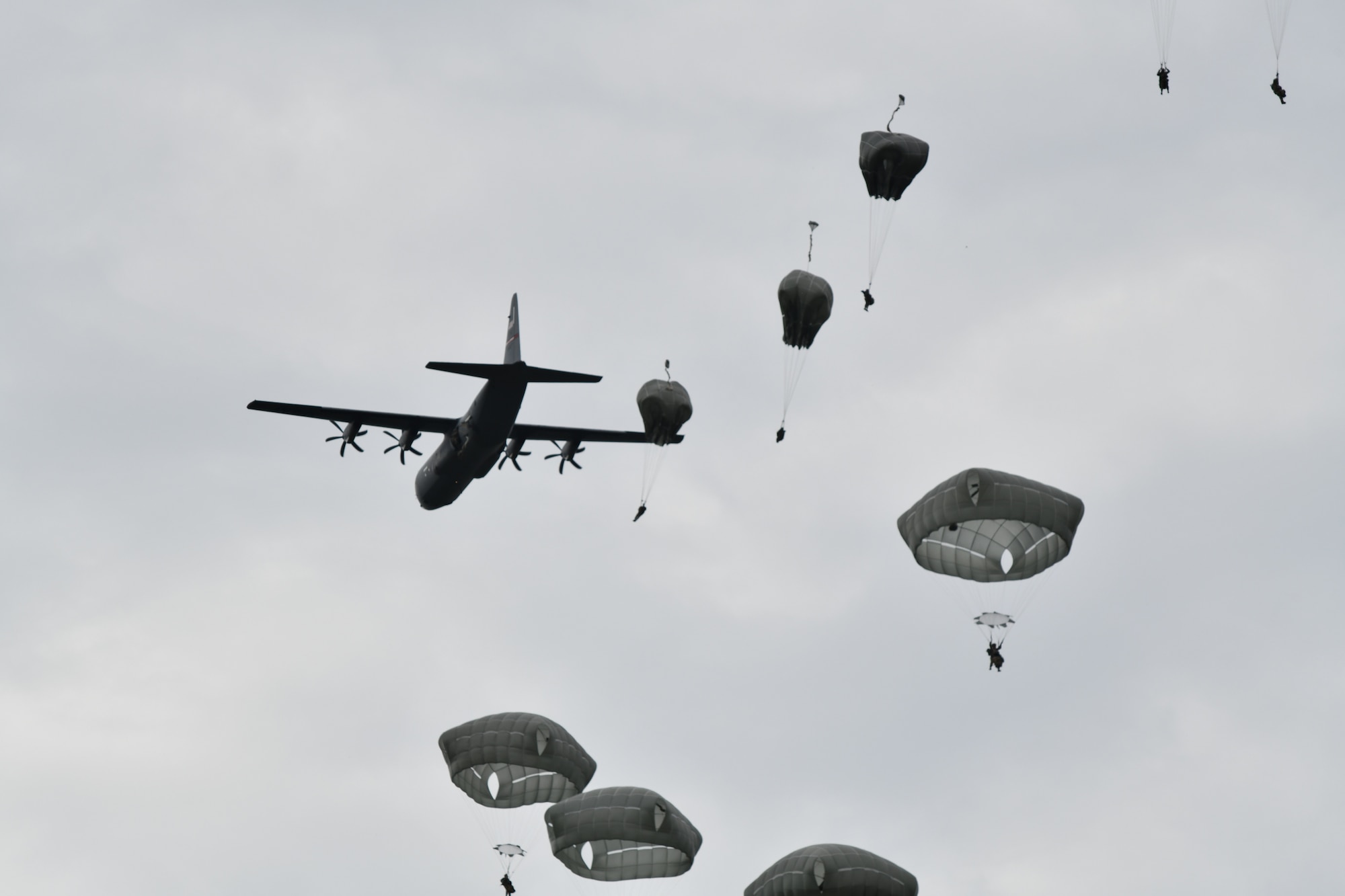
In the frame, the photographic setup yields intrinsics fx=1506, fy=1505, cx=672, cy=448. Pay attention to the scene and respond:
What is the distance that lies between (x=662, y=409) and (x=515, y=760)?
11.4 meters

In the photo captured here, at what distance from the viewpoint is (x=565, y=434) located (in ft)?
224

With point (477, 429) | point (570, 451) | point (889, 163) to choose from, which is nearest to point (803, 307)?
point (889, 163)

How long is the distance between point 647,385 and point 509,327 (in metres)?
18.0

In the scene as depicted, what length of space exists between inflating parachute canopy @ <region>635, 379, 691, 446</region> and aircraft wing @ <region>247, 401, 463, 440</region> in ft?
59.6

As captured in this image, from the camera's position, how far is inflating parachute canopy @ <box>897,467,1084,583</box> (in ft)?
127

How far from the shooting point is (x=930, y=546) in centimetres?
4103

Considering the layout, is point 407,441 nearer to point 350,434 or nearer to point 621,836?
point 350,434

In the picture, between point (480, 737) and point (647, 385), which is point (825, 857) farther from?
point (647, 385)

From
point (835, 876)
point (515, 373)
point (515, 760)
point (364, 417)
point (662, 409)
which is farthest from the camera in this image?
point (364, 417)

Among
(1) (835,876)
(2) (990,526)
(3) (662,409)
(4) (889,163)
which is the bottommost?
(1) (835,876)

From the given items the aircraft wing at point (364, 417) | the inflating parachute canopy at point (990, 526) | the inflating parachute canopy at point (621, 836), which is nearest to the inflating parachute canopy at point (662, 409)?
the inflating parachute canopy at point (990, 526)

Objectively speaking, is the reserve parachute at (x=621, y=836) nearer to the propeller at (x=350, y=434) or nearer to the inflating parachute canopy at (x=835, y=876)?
the inflating parachute canopy at (x=835, y=876)

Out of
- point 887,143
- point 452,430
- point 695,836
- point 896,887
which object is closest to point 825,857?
point 896,887

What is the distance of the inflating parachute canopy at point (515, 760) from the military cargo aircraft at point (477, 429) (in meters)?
13.6
